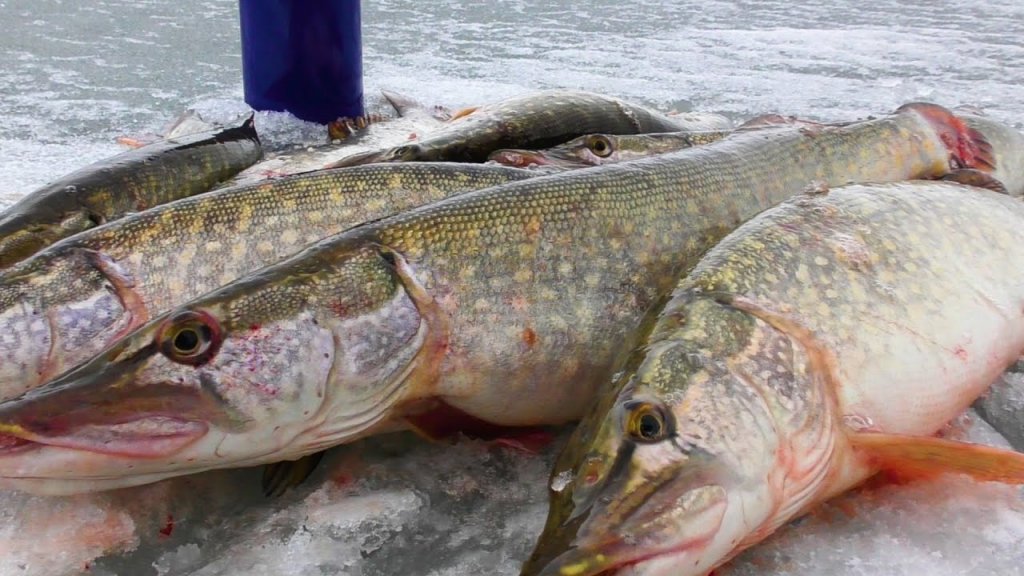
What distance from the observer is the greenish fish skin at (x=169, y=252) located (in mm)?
1918

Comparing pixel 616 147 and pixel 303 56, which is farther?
pixel 303 56

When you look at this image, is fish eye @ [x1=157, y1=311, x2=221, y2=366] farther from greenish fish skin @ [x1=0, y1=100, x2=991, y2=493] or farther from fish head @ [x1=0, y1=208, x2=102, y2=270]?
fish head @ [x1=0, y1=208, x2=102, y2=270]

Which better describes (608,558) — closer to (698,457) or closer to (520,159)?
(698,457)

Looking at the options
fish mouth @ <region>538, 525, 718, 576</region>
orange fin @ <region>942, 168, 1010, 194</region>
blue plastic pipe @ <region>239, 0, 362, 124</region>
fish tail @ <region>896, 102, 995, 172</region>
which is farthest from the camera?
blue plastic pipe @ <region>239, 0, 362, 124</region>

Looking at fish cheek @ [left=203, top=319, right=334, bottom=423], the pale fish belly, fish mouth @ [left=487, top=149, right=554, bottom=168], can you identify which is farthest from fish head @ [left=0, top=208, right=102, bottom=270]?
the pale fish belly

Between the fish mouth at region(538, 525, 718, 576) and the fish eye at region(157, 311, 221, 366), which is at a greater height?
the fish eye at region(157, 311, 221, 366)

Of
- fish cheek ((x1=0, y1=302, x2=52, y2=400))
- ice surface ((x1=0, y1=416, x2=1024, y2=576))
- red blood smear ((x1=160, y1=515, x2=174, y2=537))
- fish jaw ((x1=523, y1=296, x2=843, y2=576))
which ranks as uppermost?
fish jaw ((x1=523, y1=296, x2=843, y2=576))

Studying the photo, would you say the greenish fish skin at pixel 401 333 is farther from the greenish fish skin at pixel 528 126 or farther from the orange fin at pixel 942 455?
the greenish fish skin at pixel 528 126

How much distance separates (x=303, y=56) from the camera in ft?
14.2

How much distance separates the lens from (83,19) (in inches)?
296

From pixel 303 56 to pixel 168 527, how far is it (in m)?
3.14

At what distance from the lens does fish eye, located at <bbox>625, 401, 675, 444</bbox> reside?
4.77 feet

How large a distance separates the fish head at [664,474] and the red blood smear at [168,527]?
0.83m

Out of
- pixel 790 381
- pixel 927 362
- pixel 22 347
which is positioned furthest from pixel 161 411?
pixel 927 362
